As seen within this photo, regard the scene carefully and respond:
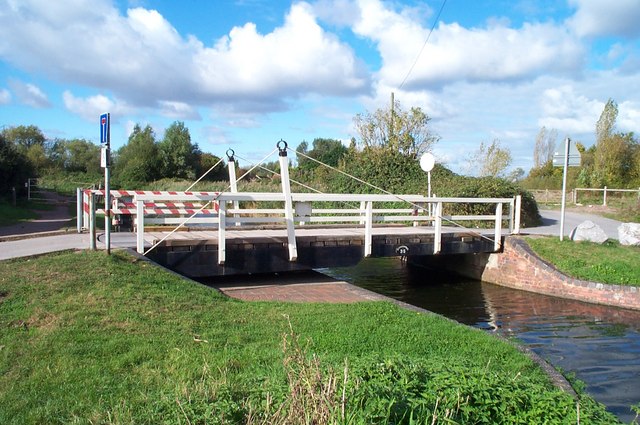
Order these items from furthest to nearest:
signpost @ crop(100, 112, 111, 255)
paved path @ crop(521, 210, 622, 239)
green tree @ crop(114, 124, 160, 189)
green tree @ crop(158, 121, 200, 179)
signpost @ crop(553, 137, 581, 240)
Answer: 1. green tree @ crop(158, 121, 200, 179)
2. green tree @ crop(114, 124, 160, 189)
3. paved path @ crop(521, 210, 622, 239)
4. signpost @ crop(553, 137, 581, 240)
5. signpost @ crop(100, 112, 111, 255)

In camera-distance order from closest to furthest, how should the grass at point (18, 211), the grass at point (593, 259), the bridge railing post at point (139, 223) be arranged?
the bridge railing post at point (139, 223), the grass at point (593, 259), the grass at point (18, 211)

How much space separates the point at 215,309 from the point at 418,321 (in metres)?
2.98

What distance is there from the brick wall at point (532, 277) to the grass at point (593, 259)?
0.27 metres

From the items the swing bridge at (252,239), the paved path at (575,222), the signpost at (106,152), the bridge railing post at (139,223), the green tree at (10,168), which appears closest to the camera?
the signpost at (106,152)

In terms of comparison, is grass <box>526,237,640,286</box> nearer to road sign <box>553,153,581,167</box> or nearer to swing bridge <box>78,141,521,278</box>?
road sign <box>553,153,581,167</box>

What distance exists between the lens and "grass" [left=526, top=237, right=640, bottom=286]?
13070 millimetres

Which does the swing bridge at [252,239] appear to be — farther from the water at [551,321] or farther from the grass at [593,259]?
the grass at [593,259]

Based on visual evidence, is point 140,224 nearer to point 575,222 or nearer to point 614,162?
point 575,222

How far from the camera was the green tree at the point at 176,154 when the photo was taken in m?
50.1

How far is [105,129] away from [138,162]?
40.1m

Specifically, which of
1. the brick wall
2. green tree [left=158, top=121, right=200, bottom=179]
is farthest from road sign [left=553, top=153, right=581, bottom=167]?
green tree [left=158, top=121, right=200, bottom=179]

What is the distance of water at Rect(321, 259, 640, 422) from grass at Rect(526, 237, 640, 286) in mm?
983

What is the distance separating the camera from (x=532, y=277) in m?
14.3

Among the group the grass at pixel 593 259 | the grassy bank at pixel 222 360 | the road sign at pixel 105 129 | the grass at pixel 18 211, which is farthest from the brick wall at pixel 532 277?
the grass at pixel 18 211
